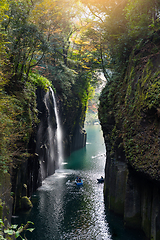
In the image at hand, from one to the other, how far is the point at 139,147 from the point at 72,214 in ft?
25.5

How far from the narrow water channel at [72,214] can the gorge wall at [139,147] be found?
1.09 meters

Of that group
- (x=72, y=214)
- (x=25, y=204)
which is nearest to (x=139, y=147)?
(x=72, y=214)

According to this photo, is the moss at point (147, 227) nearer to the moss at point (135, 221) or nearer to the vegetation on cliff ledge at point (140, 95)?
the moss at point (135, 221)

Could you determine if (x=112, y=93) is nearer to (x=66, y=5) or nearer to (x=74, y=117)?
(x=66, y=5)

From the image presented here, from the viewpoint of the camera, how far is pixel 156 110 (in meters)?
10.7

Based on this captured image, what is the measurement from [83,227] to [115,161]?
5.50 meters

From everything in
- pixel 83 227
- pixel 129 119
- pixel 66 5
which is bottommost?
pixel 83 227

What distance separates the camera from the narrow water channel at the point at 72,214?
13011mm

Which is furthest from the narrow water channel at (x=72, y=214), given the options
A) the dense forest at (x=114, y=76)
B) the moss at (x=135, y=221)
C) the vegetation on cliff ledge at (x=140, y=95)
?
the vegetation on cliff ledge at (x=140, y=95)

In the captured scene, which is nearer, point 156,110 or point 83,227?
point 156,110

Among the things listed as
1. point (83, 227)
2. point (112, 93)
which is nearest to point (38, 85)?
point (112, 93)

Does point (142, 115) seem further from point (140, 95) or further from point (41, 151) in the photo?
point (41, 151)

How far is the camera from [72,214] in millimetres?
15758

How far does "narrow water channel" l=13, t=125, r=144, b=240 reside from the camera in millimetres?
13011
